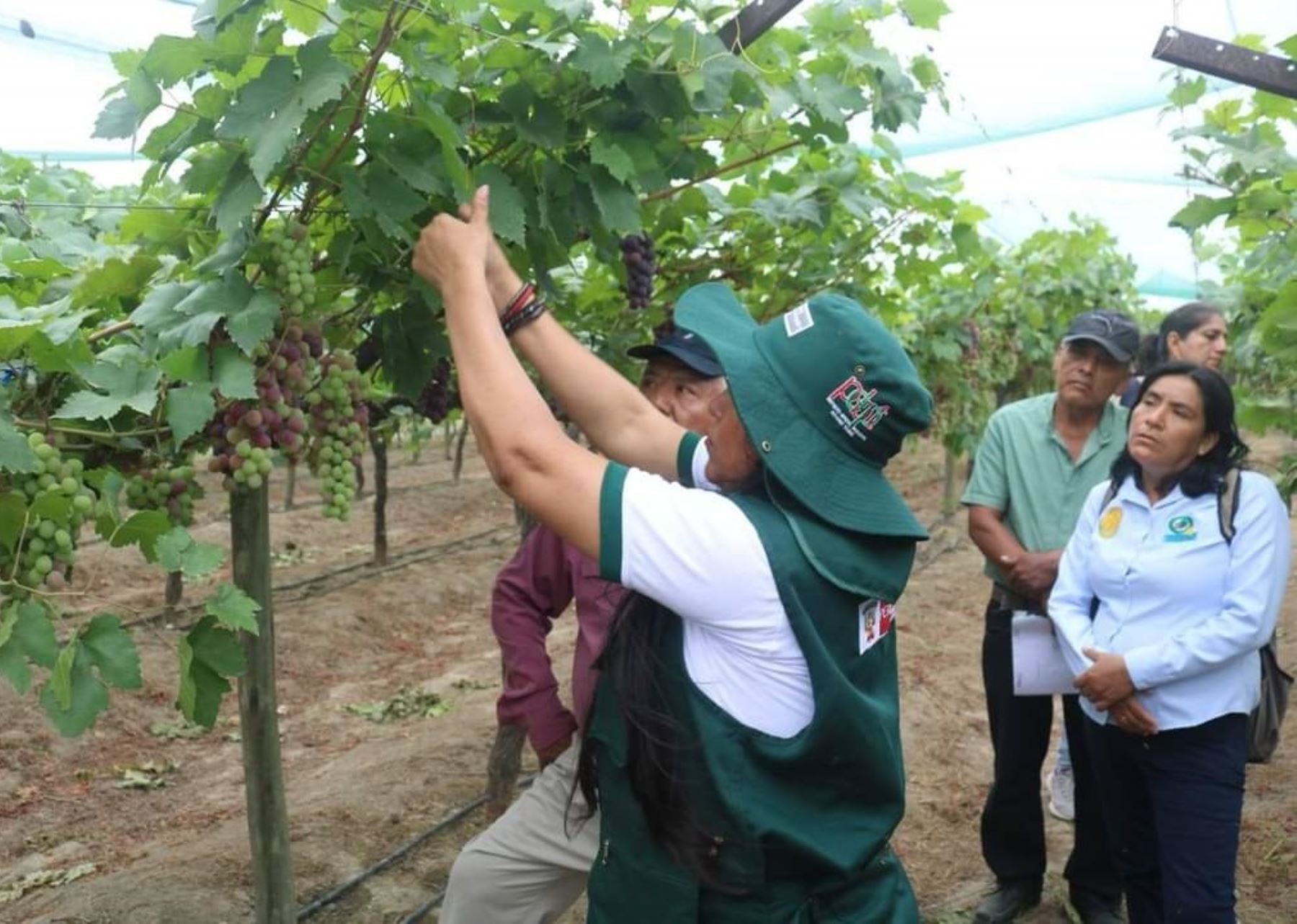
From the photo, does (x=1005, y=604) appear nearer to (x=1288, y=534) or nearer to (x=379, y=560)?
(x=1288, y=534)

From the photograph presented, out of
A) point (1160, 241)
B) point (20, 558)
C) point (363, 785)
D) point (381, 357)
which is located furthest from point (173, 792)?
point (1160, 241)

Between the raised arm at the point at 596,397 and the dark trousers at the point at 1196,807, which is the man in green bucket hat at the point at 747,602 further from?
the dark trousers at the point at 1196,807

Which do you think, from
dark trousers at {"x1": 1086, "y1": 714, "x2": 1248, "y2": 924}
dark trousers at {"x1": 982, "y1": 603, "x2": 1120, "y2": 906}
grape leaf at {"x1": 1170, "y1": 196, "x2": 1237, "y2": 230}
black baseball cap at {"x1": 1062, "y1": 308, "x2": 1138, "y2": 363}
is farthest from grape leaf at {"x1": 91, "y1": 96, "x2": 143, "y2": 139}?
grape leaf at {"x1": 1170, "y1": 196, "x2": 1237, "y2": 230}

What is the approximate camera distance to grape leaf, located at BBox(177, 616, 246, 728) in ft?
6.52

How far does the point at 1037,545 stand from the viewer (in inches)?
154

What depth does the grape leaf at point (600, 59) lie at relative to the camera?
84.7 inches

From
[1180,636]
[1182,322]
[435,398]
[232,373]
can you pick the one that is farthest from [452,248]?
[1182,322]

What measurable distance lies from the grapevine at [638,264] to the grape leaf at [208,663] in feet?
5.78

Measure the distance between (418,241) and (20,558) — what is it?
29.4 inches

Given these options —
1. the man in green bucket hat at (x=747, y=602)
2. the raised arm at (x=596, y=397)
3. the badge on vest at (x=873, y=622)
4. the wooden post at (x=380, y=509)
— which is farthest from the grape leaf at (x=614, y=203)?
the wooden post at (x=380, y=509)

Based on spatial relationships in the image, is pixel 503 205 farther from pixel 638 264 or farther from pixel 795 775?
pixel 638 264

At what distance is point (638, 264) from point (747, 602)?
73.1 inches

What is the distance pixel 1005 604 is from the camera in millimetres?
3955

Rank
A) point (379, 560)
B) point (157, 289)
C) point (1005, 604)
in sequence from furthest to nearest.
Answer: point (379, 560), point (1005, 604), point (157, 289)
